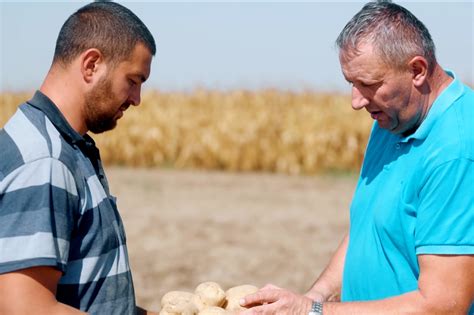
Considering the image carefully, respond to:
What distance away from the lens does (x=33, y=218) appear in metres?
2.79

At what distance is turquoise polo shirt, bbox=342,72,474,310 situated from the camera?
10.2ft

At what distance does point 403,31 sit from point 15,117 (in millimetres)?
1586

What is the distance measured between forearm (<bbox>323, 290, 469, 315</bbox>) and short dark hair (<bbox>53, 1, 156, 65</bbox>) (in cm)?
131

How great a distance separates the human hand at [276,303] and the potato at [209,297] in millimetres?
206

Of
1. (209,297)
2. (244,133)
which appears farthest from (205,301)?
(244,133)

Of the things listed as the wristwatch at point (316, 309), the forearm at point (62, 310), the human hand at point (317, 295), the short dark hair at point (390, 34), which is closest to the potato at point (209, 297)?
the wristwatch at point (316, 309)

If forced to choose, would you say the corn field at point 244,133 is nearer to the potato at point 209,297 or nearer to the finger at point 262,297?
the potato at point 209,297

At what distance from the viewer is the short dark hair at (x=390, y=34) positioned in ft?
10.8

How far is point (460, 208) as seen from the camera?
3.12 m

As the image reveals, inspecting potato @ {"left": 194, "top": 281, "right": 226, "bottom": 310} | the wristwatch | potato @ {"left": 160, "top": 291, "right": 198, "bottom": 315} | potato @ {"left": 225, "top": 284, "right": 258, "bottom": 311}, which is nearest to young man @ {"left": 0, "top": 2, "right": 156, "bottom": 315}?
potato @ {"left": 160, "top": 291, "right": 198, "bottom": 315}

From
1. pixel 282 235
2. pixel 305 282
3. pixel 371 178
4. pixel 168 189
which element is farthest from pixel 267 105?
pixel 371 178

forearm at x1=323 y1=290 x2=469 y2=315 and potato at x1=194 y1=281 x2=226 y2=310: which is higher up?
forearm at x1=323 y1=290 x2=469 y2=315

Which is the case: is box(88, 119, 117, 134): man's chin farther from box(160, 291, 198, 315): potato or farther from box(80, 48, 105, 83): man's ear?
box(160, 291, 198, 315): potato

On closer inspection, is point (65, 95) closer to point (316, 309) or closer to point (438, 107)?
point (316, 309)
